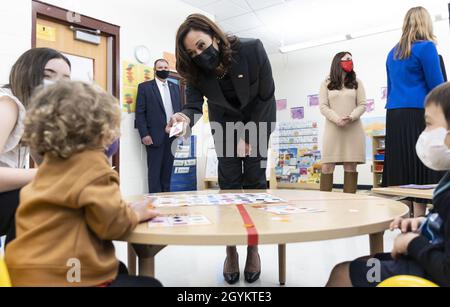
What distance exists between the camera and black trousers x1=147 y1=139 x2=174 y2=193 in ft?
12.2

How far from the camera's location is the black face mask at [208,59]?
163 cm

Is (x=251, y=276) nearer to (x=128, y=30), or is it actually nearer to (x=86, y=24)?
(x=86, y=24)

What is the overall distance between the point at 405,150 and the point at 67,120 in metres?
2.08

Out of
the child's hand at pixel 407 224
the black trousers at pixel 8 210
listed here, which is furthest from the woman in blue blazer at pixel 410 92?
the black trousers at pixel 8 210

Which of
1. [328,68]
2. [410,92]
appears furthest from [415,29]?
[328,68]

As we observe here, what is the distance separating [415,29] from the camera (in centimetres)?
212

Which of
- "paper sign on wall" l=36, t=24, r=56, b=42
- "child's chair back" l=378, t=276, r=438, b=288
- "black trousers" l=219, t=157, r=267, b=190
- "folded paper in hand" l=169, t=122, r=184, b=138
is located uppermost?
"paper sign on wall" l=36, t=24, r=56, b=42

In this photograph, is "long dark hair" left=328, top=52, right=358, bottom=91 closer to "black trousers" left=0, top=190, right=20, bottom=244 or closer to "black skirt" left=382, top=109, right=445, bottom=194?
"black skirt" left=382, top=109, right=445, bottom=194

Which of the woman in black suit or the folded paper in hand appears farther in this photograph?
the woman in black suit

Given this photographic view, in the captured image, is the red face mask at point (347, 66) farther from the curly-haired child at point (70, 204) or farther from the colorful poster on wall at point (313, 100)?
the colorful poster on wall at point (313, 100)

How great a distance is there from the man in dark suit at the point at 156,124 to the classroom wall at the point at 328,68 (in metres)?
3.07

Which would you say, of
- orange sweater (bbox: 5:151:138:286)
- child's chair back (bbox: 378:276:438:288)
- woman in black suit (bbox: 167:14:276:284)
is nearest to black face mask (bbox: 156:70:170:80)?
woman in black suit (bbox: 167:14:276:284)

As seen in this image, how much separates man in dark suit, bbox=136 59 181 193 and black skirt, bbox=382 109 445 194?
7.55 feet
